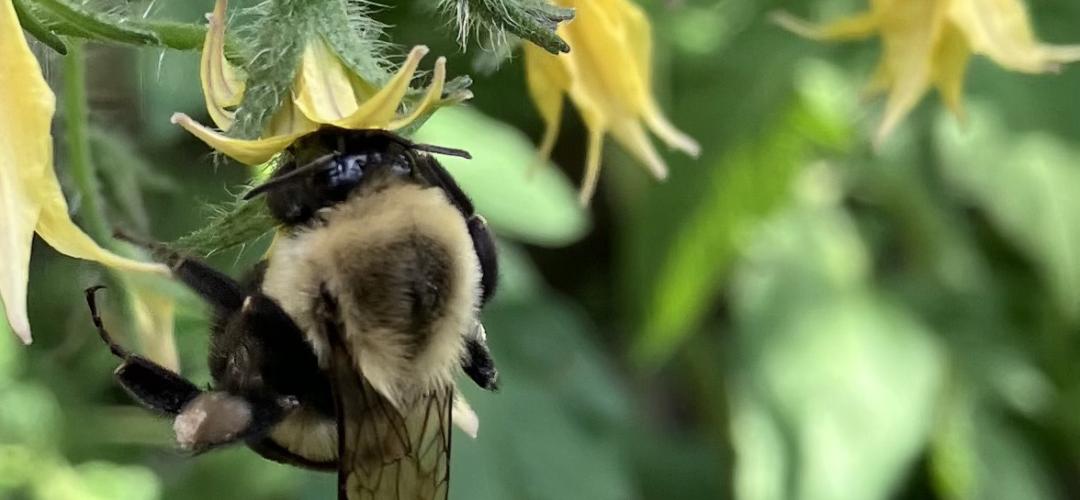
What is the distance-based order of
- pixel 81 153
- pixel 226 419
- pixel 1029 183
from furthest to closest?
1. pixel 1029 183
2. pixel 81 153
3. pixel 226 419

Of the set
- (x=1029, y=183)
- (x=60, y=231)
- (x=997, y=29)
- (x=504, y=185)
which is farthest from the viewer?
(x=1029, y=183)

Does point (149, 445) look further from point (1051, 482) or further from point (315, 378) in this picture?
point (1051, 482)

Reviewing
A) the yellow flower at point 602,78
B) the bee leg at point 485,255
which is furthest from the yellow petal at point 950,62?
the bee leg at point 485,255

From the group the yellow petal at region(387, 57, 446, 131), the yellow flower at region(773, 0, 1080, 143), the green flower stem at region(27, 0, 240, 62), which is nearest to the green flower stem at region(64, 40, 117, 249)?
the green flower stem at region(27, 0, 240, 62)

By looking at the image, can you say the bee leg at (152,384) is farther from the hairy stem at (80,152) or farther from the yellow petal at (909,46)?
the yellow petal at (909,46)

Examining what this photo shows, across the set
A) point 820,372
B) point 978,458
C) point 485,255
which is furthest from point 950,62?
point 978,458

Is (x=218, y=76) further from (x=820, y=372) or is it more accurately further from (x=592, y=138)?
(x=820, y=372)

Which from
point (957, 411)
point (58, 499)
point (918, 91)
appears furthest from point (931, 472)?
point (58, 499)
